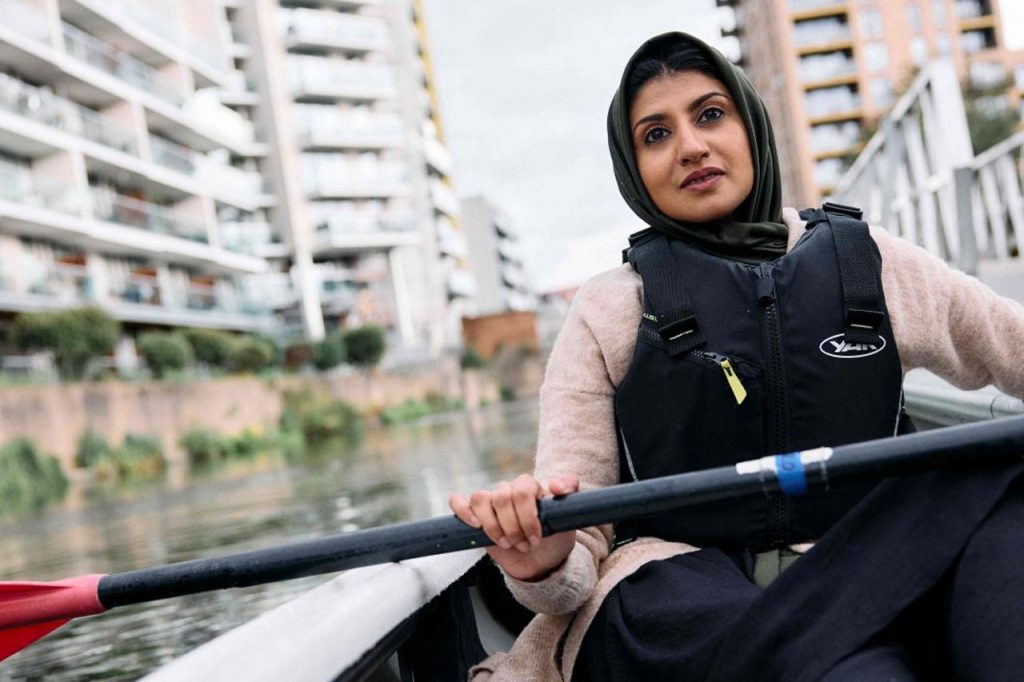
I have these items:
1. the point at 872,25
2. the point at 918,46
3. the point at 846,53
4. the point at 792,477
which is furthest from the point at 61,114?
the point at 918,46

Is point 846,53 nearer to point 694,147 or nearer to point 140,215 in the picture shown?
point 140,215

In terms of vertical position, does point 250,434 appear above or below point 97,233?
below

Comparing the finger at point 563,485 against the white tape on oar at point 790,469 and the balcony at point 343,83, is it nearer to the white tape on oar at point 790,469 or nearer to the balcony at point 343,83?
the white tape on oar at point 790,469

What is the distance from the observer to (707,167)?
61.2 inches

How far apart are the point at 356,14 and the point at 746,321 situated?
4989 centimetres

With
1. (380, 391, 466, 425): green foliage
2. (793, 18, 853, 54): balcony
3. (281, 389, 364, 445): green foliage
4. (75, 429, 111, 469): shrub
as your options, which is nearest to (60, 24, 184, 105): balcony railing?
(281, 389, 364, 445): green foliage

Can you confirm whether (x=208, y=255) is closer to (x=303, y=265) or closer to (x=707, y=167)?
(x=303, y=265)

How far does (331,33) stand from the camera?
4562 cm

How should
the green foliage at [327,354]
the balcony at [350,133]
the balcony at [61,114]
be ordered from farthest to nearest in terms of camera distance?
the balcony at [350,133] → the green foliage at [327,354] → the balcony at [61,114]

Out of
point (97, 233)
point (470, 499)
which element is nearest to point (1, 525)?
point (470, 499)

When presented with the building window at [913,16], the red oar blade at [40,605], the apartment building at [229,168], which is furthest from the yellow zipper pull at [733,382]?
the building window at [913,16]

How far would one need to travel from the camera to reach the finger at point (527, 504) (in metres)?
1.22

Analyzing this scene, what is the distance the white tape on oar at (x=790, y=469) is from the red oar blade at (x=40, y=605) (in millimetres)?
877

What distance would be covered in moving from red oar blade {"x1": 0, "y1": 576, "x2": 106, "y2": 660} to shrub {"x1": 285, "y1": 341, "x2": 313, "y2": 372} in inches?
1154
